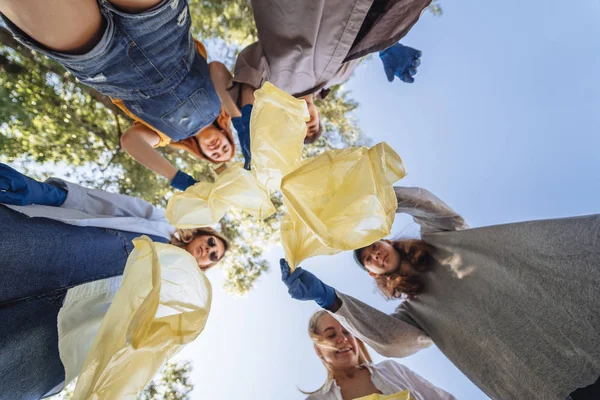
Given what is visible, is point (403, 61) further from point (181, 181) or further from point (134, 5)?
point (181, 181)

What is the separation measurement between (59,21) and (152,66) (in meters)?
0.55

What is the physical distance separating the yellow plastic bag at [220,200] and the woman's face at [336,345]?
1544 millimetres

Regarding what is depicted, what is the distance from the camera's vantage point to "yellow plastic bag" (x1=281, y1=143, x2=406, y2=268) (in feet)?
4.09

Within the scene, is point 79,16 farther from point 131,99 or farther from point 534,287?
point 534,287

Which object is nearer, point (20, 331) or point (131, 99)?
point (20, 331)

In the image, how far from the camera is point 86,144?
14.3 ft

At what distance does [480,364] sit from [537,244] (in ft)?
2.45

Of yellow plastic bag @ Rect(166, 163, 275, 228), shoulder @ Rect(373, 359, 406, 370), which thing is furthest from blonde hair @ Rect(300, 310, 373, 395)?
yellow plastic bag @ Rect(166, 163, 275, 228)

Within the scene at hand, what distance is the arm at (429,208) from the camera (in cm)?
213

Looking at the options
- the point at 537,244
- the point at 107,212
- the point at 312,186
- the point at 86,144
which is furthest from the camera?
the point at 86,144

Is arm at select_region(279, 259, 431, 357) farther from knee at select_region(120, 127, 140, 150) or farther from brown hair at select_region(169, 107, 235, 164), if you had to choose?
knee at select_region(120, 127, 140, 150)

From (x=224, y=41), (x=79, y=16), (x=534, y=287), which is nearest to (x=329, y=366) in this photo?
(x=534, y=287)

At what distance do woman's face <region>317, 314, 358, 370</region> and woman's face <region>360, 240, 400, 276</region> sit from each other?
708mm

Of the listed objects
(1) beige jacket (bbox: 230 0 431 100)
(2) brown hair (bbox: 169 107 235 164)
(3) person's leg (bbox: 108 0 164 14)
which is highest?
(3) person's leg (bbox: 108 0 164 14)
